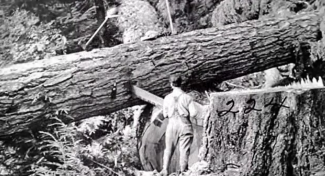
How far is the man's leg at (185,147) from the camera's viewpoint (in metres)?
0.76

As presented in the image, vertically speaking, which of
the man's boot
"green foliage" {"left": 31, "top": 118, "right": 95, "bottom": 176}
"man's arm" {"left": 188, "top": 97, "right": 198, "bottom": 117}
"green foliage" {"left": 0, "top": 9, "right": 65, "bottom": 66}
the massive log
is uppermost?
"green foliage" {"left": 0, "top": 9, "right": 65, "bottom": 66}

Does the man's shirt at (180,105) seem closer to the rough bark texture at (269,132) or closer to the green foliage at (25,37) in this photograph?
the rough bark texture at (269,132)

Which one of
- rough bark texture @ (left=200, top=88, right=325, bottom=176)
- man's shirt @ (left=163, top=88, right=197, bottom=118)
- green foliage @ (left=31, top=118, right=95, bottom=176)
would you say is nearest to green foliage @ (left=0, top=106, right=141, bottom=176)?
green foliage @ (left=31, top=118, right=95, bottom=176)

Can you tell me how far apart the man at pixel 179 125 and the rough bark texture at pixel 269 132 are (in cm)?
6

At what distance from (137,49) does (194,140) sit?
0.24m

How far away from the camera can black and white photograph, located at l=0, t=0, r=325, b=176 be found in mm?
803

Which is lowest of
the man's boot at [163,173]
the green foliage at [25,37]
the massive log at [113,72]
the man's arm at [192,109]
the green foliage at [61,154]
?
the man's boot at [163,173]

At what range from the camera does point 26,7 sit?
84cm

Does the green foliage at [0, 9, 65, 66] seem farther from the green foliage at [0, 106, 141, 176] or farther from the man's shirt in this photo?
the man's shirt

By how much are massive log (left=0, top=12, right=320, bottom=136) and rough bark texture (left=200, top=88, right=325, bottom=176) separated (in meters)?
0.17

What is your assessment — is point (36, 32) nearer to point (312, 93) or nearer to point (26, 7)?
point (26, 7)

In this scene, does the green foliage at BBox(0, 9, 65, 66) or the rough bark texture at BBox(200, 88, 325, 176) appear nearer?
the rough bark texture at BBox(200, 88, 325, 176)

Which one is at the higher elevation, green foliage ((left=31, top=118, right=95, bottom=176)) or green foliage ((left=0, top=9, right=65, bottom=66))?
green foliage ((left=0, top=9, right=65, bottom=66))

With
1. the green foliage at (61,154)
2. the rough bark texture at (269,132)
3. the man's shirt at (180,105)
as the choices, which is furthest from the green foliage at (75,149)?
the rough bark texture at (269,132)
